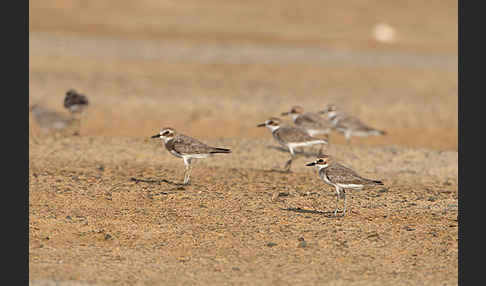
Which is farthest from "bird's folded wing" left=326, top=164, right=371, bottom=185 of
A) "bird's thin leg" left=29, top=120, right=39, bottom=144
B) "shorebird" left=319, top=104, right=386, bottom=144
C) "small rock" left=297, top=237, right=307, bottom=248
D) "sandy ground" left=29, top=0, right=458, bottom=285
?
"bird's thin leg" left=29, top=120, right=39, bottom=144

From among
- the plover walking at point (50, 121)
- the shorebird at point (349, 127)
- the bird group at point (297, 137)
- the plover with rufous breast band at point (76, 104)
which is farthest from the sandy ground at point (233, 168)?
the plover with rufous breast band at point (76, 104)

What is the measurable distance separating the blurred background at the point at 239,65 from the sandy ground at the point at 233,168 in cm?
12

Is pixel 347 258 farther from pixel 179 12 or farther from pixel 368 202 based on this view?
pixel 179 12

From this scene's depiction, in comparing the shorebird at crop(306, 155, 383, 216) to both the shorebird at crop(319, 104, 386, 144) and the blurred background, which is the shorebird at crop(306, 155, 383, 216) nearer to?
the shorebird at crop(319, 104, 386, 144)

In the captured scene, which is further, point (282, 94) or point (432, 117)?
point (282, 94)

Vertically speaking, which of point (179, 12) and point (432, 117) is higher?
point (179, 12)

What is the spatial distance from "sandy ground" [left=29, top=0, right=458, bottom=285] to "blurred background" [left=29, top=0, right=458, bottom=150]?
0.38 ft

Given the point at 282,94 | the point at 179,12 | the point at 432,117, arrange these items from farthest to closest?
1. the point at 179,12
2. the point at 282,94
3. the point at 432,117

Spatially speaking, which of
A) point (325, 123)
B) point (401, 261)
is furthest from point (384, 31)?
point (401, 261)

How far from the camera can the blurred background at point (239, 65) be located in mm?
23047

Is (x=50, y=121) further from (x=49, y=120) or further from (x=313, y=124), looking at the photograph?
(x=313, y=124)

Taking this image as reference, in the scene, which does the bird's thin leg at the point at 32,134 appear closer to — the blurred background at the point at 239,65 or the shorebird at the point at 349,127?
the blurred background at the point at 239,65

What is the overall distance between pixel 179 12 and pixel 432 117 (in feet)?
88.1

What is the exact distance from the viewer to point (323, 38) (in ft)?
132
